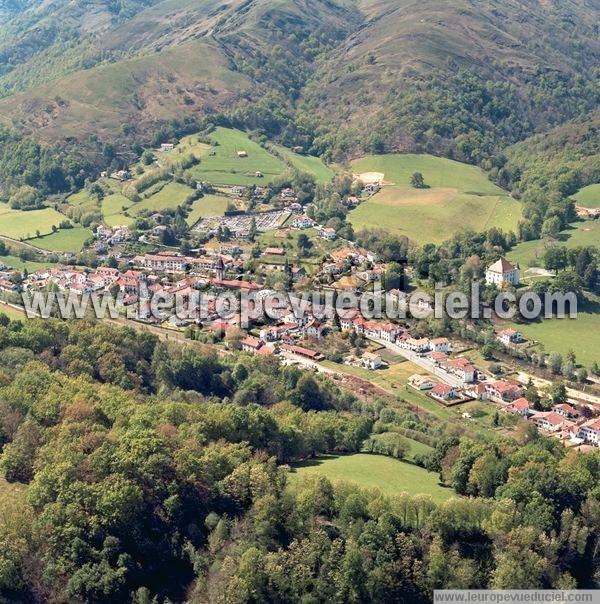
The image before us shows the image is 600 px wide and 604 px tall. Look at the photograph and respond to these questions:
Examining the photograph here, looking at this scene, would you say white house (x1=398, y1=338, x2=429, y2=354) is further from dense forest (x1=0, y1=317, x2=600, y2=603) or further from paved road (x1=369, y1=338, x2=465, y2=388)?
dense forest (x1=0, y1=317, x2=600, y2=603)

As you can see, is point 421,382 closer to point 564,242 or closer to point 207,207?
point 564,242

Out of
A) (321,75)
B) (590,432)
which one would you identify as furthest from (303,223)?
(321,75)

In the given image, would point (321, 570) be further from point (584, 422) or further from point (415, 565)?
point (584, 422)

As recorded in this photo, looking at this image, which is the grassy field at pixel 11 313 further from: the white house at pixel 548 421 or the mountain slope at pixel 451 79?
the mountain slope at pixel 451 79

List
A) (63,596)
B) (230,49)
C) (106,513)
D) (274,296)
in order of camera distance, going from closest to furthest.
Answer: (63,596) → (106,513) → (274,296) → (230,49)

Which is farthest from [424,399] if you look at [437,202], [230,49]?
[230,49]

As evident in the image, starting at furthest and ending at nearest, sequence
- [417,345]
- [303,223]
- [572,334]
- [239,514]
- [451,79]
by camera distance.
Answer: [451,79] → [303,223] → [572,334] → [417,345] → [239,514]

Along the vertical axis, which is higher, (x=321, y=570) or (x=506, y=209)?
(x=321, y=570)
